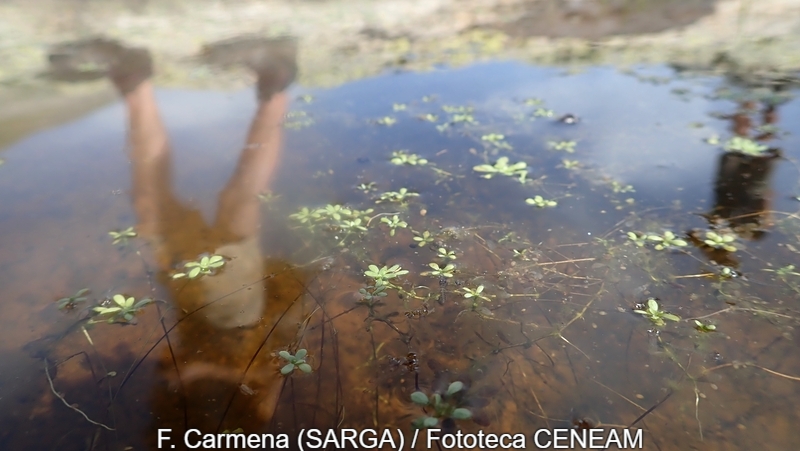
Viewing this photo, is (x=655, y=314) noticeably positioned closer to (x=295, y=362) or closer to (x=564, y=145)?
(x=295, y=362)

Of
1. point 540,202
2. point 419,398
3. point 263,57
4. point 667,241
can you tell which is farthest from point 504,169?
point 263,57

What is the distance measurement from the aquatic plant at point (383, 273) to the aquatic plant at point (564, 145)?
72.0 inches

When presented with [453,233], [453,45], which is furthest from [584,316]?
[453,45]

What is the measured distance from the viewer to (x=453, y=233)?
2510 millimetres

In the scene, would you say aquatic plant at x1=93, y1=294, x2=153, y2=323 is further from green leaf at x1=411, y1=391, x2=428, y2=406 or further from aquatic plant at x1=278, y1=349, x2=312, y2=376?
green leaf at x1=411, y1=391, x2=428, y2=406

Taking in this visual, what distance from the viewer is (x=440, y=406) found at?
1.62 meters

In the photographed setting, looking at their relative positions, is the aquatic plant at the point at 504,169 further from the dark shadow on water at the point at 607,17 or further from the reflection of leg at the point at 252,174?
the dark shadow on water at the point at 607,17

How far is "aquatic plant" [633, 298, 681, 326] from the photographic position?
74.9 inches

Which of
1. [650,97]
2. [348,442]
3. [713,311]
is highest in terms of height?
[650,97]

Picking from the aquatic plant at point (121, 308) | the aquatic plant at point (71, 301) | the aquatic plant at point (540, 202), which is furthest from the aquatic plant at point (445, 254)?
the aquatic plant at point (71, 301)

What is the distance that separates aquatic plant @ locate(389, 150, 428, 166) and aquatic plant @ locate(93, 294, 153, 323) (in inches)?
73.2

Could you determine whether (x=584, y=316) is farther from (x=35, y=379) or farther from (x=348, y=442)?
(x=35, y=379)

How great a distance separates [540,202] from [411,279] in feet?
3.41

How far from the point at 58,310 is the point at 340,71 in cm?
403
